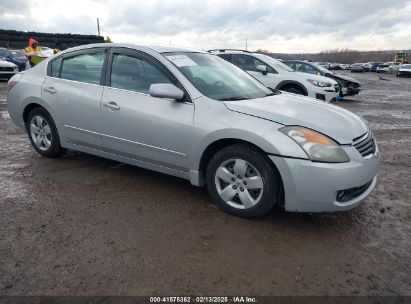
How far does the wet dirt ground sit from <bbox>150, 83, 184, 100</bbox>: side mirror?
1090mm

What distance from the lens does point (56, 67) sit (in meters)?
4.89

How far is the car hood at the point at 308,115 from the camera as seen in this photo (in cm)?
328

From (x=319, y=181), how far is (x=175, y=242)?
1.30 meters

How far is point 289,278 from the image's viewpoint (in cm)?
261

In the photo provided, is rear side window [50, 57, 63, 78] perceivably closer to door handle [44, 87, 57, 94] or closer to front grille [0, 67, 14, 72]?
door handle [44, 87, 57, 94]

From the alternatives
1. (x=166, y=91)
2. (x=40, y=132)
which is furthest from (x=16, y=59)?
(x=166, y=91)

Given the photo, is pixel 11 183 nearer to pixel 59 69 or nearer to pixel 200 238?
pixel 59 69

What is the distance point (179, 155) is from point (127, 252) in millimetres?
1174

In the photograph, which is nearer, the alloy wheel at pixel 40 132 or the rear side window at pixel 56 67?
the rear side window at pixel 56 67

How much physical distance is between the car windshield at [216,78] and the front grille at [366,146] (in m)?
1.18

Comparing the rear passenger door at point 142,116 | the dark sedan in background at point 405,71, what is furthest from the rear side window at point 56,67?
the dark sedan in background at point 405,71

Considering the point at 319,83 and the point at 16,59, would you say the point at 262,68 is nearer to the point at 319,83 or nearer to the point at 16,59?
the point at 319,83

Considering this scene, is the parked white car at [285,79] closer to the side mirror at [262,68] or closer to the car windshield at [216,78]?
the side mirror at [262,68]

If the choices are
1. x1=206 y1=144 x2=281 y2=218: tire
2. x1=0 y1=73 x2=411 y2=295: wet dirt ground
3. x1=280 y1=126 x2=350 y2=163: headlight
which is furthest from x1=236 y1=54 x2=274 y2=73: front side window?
x1=280 y1=126 x2=350 y2=163: headlight
